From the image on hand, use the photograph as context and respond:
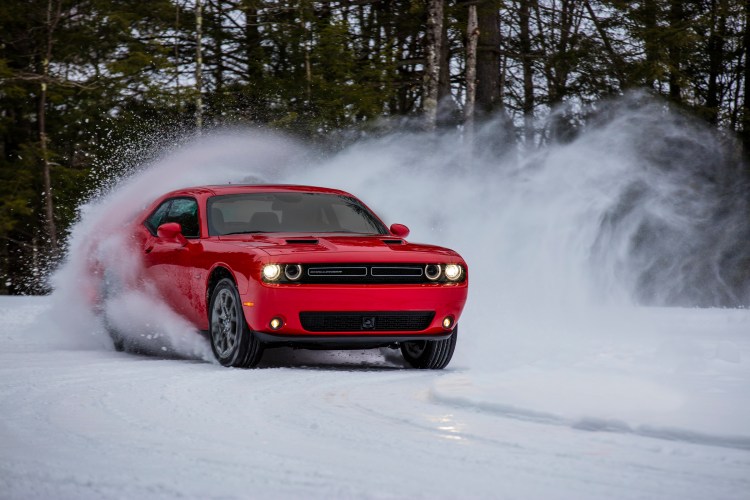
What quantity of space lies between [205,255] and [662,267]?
683 inches

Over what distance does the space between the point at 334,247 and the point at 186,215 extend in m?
1.95

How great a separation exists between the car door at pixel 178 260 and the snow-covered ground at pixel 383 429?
0.58m

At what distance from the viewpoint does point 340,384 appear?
786 cm

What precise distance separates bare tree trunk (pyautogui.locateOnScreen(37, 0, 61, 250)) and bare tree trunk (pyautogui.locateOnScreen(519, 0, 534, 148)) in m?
11.5

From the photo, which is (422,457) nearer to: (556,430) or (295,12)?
(556,430)

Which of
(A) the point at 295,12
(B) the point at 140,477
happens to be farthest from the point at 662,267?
(B) the point at 140,477

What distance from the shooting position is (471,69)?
25953 millimetres

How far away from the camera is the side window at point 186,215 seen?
9.89 metres

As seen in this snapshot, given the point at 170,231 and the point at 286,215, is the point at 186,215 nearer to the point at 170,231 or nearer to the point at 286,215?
the point at 170,231

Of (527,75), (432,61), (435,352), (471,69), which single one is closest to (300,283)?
(435,352)

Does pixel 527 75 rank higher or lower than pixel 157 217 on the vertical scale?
higher

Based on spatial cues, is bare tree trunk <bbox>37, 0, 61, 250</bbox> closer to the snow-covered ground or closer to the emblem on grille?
the snow-covered ground

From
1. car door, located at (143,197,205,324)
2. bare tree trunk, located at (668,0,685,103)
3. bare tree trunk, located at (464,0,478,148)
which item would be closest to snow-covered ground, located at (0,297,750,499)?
car door, located at (143,197,205,324)

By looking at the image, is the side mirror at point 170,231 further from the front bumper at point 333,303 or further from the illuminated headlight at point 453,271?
the illuminated headlight at point 453,271
